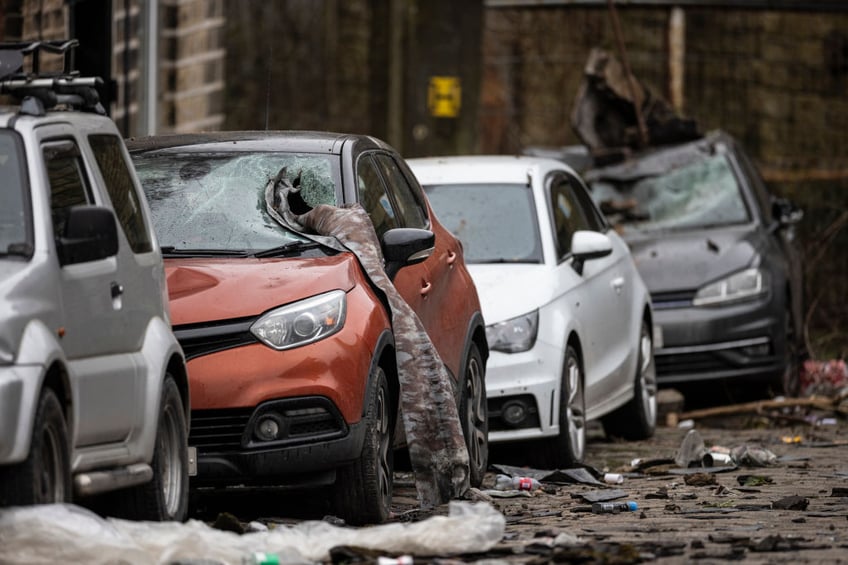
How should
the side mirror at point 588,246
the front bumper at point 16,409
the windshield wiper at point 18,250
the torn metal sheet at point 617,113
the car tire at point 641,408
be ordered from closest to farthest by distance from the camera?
the front bumper at point 16,409 < the windshield wiper at point 18,250 < the side mirror at point 588,246 < the car tire at point 641,408 < the torn metal sheet at point 617,113

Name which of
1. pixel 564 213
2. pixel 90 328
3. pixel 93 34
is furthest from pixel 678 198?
pixel 90 328

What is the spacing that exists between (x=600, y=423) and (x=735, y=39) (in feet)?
32.2

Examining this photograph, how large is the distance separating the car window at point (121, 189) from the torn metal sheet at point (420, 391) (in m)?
1.14

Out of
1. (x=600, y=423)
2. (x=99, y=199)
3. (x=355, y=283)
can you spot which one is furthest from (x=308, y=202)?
(x=600, y=423)

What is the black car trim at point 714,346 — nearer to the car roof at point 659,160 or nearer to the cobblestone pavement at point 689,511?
the cobblestone pavement at point 689,511

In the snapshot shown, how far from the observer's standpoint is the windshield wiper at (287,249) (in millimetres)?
9273

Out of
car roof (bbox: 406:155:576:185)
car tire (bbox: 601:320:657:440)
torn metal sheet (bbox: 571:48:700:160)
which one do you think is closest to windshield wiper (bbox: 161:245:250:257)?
car roof (bbox: 406:155:576:185)

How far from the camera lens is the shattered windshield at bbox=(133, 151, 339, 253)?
945 cm

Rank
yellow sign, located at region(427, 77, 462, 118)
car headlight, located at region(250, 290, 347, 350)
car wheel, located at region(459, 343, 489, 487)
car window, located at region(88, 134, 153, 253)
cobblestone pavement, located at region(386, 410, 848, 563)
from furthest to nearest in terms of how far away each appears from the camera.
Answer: yellow sign, located at region(427, 77, 462, 118)
car wheel, located at region(459, 343, 489, 487)
car headlight, located at region(250, 290, 347, 350)
car window, located at region(88, 134, 153, 253)
cobblestone pavement, located at region(386, 410, 848, 563)

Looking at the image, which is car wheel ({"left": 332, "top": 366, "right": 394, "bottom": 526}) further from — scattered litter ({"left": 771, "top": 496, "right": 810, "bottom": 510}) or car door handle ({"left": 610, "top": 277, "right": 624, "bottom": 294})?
car door handle ({"left": 610, "top": 277, "right": 624, "bottom": 294})

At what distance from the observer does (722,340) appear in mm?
15156

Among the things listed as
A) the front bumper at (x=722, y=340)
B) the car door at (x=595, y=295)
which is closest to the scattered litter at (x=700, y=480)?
the car door at (x=595, y=295)

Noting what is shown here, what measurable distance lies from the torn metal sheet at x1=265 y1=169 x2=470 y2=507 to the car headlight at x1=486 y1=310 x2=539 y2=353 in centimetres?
210

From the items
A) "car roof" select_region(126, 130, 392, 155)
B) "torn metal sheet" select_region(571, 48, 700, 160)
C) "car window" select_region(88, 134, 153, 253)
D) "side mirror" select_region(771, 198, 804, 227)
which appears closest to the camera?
"car window" select_region(88, 134, 153, 253)
